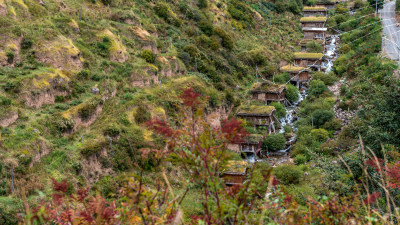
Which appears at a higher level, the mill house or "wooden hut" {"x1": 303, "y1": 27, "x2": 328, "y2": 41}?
"wooden hut" {"x1": 303, "y1": 27, "x2": 328, "y2": 41}

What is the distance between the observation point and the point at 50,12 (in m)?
28.9

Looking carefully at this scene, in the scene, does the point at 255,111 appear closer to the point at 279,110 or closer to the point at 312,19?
the point at 279,110

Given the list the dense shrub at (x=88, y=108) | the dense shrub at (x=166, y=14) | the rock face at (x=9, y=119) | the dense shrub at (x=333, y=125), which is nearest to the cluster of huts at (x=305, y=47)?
the dense shrub at (x=333, y=125)

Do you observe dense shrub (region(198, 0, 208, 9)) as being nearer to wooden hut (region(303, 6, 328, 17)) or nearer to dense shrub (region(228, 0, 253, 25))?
dense shrub (region(228, 0, 253, 25))

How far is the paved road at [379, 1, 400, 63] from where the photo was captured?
4438cm

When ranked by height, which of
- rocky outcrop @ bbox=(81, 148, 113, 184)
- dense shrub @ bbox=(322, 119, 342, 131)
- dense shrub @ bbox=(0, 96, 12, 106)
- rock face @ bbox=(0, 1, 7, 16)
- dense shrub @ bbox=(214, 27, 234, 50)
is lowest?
dense shrub @ bbox=(322, 119, 342, 131)

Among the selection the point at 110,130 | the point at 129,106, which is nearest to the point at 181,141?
the point at 110,130

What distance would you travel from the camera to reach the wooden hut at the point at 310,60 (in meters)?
52.8

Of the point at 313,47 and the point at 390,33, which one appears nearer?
the point at 390,33

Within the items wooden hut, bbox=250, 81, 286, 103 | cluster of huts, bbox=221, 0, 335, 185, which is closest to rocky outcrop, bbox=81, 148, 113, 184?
cluster of huts, bbox=221, 0, 335, 185

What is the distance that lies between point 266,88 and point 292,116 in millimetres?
4445

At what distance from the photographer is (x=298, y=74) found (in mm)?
49312

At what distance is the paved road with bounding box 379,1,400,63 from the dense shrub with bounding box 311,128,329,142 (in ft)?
51.4

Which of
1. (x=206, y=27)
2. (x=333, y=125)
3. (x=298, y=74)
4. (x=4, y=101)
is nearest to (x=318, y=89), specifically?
(x=298, y=74)
